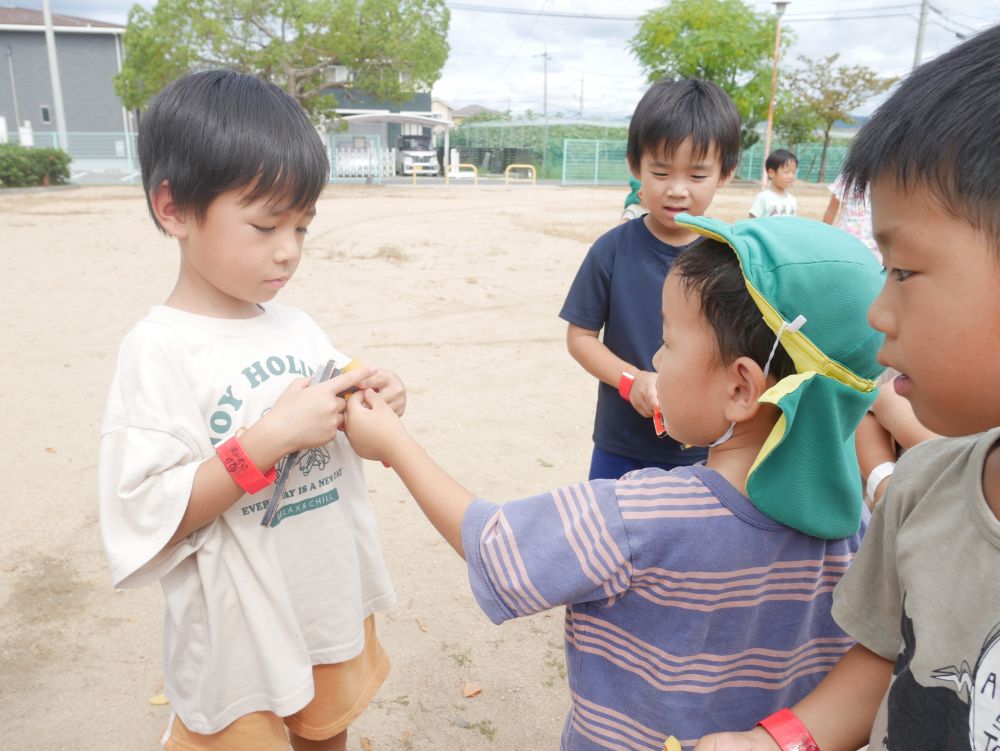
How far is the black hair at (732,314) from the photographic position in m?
1.22

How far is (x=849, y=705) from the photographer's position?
1.22 meters

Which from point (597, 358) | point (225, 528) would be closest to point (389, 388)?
point (225, 528)

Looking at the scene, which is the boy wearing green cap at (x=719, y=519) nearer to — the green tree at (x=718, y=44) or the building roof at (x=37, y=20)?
the green tree at (x=718, y=44)

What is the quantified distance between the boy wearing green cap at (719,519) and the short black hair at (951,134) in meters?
0.24

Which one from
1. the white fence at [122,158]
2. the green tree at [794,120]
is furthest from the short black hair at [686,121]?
the green tree at [794,120]

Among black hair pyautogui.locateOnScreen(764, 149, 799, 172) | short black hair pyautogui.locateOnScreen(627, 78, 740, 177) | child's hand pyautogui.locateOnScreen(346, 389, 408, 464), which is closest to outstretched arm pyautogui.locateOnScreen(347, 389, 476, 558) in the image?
child's hand pyautogui.locateOnScreen(346, 389, 408, 464)

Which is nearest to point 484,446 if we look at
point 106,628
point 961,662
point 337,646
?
point 106,628

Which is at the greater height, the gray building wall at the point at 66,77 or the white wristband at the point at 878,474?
the gray building wall at the point at 66,77

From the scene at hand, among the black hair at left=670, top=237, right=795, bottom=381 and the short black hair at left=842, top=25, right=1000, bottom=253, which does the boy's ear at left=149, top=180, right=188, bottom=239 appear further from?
the short black hair at left=842, top=25, right=1000, bottom=253

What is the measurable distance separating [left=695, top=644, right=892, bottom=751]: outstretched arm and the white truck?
110ft

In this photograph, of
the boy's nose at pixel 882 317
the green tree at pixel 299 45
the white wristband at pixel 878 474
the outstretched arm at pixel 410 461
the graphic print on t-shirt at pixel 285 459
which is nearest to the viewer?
the boy's nose at pixel 882 317

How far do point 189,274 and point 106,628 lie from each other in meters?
1.80

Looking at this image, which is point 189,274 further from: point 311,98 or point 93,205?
point 311,98

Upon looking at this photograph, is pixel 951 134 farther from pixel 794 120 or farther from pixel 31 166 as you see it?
pixel 794 120
